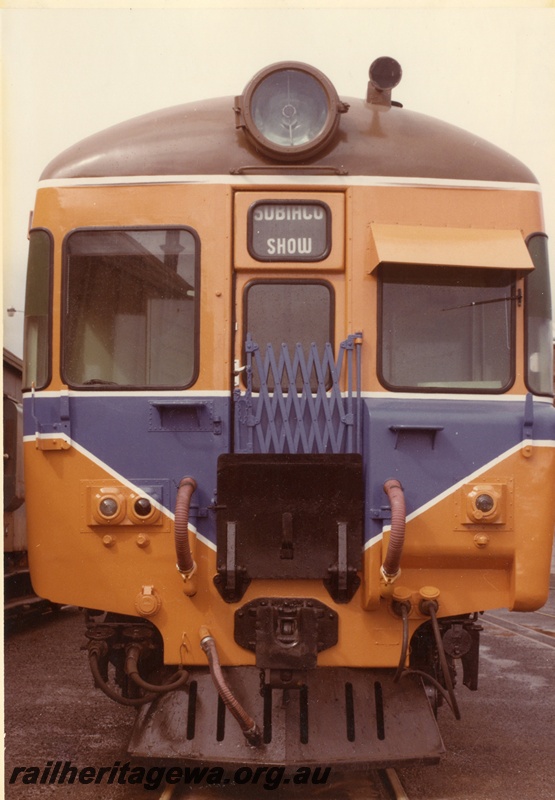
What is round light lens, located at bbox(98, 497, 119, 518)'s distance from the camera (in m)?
5.12

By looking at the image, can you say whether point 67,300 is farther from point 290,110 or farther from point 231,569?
point 231,569

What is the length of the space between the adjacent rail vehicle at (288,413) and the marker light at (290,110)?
0.5 inches

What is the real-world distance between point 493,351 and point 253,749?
94.9 inches

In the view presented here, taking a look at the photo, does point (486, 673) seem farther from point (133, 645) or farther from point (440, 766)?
point (133, 645)

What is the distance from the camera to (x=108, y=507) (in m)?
5.13

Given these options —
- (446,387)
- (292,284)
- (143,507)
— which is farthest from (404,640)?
(292,284)

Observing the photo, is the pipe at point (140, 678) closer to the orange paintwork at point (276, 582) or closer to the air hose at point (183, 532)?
the orange paintwork at point (276, 582)

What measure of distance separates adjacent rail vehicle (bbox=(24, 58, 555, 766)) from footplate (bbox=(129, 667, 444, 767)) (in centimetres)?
1

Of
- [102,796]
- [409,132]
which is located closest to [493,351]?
[409,132]

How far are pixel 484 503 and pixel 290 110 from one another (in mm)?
2305

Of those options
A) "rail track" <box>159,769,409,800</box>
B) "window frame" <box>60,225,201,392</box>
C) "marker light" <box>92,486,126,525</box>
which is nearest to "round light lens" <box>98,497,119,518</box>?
"marker light" <box>92,486,126,525</box>

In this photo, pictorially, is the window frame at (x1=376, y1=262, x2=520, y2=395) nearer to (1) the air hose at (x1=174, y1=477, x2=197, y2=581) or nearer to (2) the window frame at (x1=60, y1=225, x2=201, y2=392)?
(2) the window frame at (x1=60, y1=225, x2=201, y2=392)

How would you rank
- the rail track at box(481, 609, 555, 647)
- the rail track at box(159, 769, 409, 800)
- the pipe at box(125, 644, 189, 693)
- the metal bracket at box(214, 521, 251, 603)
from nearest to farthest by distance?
the metal bracket at box(214, 521, 251, 603)
the pipe at box(125, 644, 189, 693)
the rail track at box(159, 769, 409, 800)
the rail track at box(481, 609, 555, 647)

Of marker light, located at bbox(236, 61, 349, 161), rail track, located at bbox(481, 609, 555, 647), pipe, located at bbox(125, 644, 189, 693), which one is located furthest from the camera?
rail track, located at bbox(481, 609, 555, 647)
